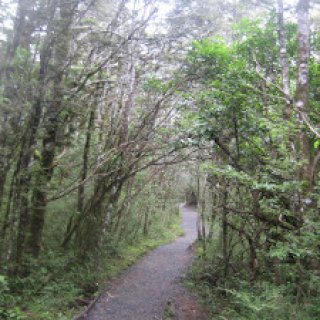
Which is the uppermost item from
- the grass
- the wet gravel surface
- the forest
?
the forest

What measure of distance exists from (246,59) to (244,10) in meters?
9.60

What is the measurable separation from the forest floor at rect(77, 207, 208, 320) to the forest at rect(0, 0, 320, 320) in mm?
353

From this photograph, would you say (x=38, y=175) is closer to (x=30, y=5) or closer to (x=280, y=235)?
(x=30, y=5)

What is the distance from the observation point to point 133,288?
1059cm

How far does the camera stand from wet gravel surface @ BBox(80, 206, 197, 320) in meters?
8.37

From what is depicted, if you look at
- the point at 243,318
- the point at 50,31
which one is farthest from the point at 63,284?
the point at 50,31

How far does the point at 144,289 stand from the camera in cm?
1068

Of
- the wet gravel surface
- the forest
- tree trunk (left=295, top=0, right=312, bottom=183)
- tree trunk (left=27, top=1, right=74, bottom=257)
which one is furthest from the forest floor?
tree trunk (left=295, top=0, right=312, bottom=183)

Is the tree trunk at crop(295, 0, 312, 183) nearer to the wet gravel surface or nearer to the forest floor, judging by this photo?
the forest floor

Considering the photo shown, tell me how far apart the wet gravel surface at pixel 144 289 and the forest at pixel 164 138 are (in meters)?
0.45

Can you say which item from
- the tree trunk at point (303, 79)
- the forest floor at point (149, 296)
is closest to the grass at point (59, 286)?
the forest floor at point (149, 296)

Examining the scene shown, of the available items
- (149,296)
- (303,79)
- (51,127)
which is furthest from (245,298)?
(51,127)

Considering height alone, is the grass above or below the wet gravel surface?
above

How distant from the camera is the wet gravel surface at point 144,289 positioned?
27.5ft
